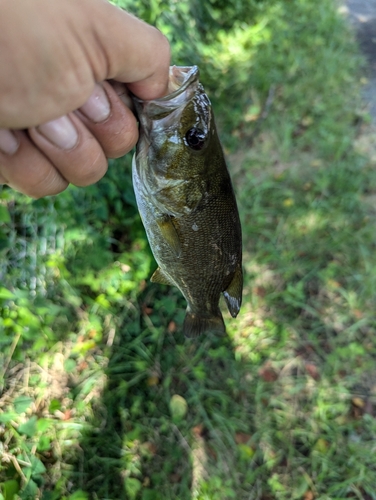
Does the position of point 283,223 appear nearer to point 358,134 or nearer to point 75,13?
point 358,134

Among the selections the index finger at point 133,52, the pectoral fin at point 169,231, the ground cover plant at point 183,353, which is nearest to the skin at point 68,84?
the index finger at point 133,52

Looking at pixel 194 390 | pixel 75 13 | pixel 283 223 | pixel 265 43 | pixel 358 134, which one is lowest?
pixel 194 390

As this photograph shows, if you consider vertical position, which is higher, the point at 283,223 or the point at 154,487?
the point at 283,223

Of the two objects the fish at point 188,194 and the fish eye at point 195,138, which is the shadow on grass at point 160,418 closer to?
the fish at point 188,194

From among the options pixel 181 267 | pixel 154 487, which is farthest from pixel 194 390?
pixel 181 267

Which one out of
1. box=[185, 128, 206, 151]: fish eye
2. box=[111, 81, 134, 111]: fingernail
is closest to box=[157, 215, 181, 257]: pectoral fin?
box=[185, 128, 206, 151]: fish eye

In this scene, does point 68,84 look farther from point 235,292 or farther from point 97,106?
point 235,292

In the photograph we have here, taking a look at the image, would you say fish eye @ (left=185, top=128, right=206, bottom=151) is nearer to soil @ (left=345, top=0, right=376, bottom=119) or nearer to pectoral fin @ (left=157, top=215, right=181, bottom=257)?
pectoral fin @ (left=157, top=215, right=181, bottom=257)
